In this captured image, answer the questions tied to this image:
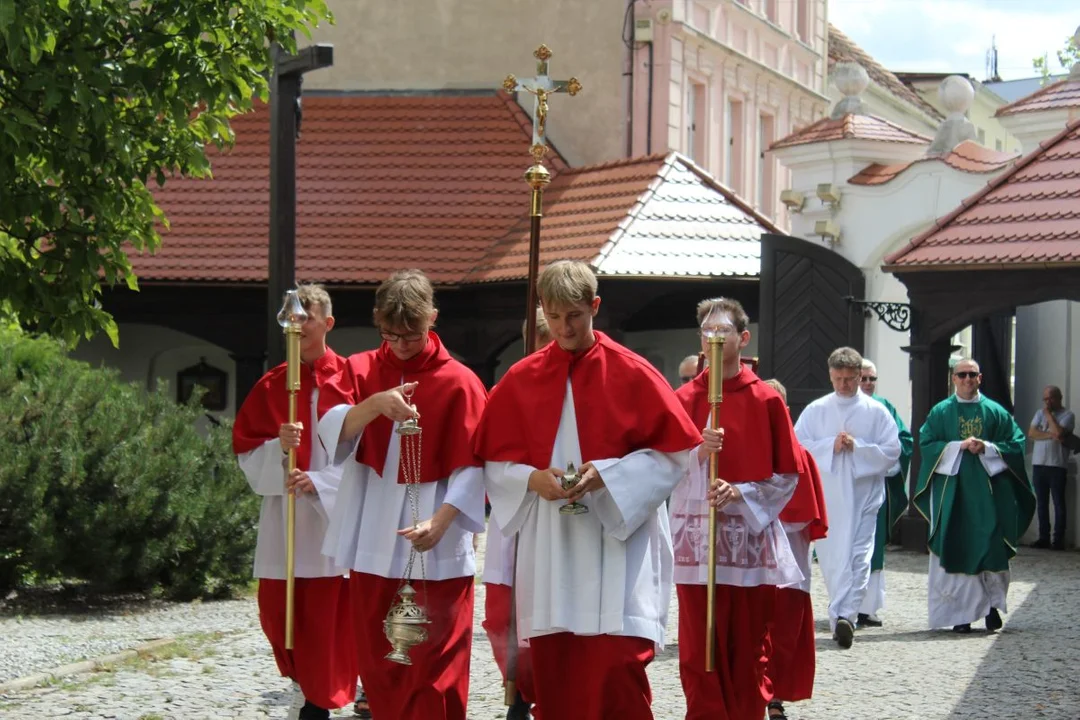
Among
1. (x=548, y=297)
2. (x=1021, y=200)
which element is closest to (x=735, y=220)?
(x=1021, y=200)

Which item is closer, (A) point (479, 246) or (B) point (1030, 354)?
(B) point (1030, 354)

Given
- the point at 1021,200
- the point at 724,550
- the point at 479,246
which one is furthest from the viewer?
the point at 479,246

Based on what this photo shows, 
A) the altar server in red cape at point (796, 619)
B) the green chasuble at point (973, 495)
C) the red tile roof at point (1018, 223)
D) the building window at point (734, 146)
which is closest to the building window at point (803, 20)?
the building window at point (734, 146)

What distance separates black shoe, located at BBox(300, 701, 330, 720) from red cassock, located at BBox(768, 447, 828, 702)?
200 cm

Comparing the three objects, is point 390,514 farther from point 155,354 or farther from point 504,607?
point 155,354

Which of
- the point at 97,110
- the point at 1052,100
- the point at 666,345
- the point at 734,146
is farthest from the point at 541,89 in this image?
the point at 734,146

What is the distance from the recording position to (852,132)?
19.6m

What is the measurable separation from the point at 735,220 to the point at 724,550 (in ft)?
46.4

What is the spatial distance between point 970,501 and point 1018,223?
15.6 ft

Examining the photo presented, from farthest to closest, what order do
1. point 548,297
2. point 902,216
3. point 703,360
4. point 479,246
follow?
point 479,246 < point 902,216 < point 703,360 < point 548,297

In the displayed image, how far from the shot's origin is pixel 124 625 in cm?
1147

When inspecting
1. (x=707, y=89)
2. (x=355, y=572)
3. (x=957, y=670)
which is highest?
(x=707, y=89)

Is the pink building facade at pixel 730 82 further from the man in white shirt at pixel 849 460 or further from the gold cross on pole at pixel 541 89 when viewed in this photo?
the gold cross on pole at pixel 541 89

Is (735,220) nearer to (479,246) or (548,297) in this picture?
(479,246)
